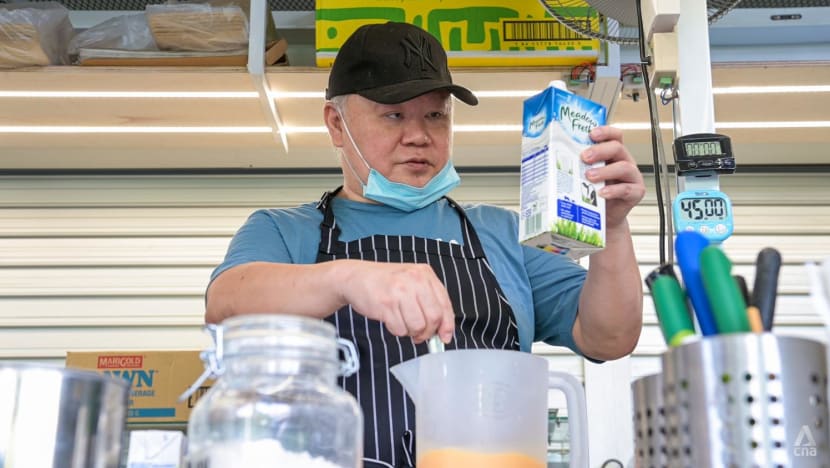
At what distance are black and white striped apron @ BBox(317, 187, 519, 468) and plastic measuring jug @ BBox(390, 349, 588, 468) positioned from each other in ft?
1.72

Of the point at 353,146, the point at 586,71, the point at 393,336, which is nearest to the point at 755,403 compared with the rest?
the point at 393,336

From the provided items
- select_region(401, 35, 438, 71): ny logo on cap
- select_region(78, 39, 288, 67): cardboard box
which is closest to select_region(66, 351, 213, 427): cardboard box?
select_region(78, 39, 288, 67): cardboard box

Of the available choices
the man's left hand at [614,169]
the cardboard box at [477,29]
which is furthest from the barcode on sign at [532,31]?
the man's left hand at [614,169]

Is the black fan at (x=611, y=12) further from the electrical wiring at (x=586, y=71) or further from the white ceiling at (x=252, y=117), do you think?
the white ceiling at (x=252, y=117)

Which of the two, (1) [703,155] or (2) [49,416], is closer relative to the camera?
→ (2) [49,416]

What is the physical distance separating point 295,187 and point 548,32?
1.82 meters

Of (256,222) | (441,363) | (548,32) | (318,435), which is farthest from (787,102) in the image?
(318,435)

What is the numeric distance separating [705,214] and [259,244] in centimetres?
90

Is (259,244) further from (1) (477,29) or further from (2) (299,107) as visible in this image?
(2) (299,107)

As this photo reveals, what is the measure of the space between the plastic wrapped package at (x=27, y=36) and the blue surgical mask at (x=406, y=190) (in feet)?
5.80

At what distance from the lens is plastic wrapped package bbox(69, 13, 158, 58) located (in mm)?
3365

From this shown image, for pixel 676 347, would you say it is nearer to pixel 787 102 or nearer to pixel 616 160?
pixel 616 160

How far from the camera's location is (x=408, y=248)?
1941 mm

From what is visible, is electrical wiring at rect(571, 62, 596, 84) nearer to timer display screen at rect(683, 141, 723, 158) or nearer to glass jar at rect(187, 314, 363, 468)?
timer display screen at rect(683, 141, 723, 158)
